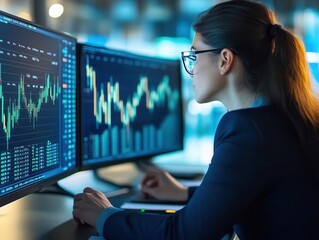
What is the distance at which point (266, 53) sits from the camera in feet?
3.28

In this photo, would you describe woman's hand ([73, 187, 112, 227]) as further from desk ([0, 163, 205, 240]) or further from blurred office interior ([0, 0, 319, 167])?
blurred office interior ([0, 0, 319, 167])

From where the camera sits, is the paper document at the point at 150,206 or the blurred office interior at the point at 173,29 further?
the blurred office interior at the point at 173,29

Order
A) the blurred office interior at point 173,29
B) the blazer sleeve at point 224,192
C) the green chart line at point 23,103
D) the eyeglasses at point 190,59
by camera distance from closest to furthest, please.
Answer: the blazer sleeve at point 224,192 < the green chart line at point 23,103 < the eyeglasses at point 190,59 < the blurred office interior at point 173,29

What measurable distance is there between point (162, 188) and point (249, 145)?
2.02 feet

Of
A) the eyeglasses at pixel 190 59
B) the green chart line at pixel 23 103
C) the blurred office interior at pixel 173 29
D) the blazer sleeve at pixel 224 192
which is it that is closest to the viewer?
the blazer sleeve at pixel 224 192

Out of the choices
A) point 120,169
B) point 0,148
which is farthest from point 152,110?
point 0,148

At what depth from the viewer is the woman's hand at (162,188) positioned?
1404mm

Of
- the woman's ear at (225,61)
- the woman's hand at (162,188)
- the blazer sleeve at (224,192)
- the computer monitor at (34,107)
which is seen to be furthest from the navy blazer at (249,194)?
the woman's hand at (162,188)

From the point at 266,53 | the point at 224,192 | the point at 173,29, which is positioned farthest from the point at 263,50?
the point at 173,29

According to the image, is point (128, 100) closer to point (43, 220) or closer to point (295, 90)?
point (43, 220)

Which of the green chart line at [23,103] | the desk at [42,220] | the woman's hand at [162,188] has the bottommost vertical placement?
the desk at [42,220]

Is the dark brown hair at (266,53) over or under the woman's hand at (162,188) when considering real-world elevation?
over

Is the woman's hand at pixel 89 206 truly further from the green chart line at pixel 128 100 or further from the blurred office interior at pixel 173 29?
the blurred office interior at pixel 173 29

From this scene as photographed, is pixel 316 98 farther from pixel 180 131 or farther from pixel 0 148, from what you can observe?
pixel 180 131
